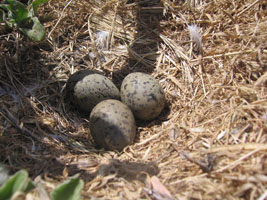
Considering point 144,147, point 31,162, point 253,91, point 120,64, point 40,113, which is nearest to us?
point 31,162

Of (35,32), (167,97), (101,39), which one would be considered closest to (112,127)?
(167,97)

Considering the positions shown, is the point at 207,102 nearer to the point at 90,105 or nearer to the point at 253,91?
the point at 253,91

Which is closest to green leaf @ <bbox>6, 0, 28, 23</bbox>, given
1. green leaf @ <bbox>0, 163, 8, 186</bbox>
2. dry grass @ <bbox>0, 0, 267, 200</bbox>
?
dry grass @ <bbox>0, 0, 267, 200</bbox>

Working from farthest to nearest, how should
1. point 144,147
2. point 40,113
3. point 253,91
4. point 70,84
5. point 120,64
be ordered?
1. point 120,64
2. point 70,84
3. point 40,113
4. point 144,147
5. point 253,91

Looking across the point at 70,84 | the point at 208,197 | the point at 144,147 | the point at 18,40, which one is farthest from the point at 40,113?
the point at 208,197

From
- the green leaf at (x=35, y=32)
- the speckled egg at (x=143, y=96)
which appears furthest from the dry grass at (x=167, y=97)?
the green leaf at (x=35, y=32)

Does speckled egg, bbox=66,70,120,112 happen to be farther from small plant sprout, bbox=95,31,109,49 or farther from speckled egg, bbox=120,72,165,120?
small plant sprout, bbox=95,31,109,49

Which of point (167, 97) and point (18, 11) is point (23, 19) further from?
point (167, 97)
